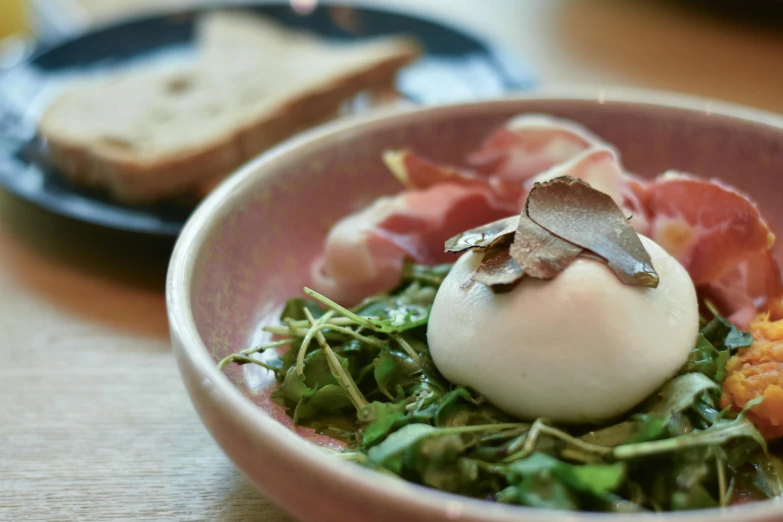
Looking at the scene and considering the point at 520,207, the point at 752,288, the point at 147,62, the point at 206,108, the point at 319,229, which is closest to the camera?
the point at 752,288

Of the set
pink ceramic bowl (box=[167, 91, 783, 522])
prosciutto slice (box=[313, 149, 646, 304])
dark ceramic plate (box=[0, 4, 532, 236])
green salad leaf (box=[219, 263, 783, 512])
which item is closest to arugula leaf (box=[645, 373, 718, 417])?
green salad leaf (box=[219, 263, 783, 512])

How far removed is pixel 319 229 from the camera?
134 centimetres

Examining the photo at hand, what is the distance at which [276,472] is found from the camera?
700mm

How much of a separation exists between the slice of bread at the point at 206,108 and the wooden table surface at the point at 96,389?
7.2 inches

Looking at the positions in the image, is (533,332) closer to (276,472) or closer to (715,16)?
(276,472)

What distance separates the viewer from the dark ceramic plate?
5.05ft

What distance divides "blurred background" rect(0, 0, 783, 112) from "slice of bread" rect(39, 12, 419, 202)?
1.40ft

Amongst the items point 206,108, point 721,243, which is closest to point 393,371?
point 721,243

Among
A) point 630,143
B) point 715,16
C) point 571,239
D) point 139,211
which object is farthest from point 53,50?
point 715,16

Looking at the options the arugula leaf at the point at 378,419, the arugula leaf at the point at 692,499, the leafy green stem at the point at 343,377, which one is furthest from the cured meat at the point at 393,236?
the arugula leaf at the point at 692,499

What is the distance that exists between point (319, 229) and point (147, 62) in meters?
1.29

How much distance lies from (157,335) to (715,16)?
252cm

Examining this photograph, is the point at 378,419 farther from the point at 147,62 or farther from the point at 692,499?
the point at 147,62

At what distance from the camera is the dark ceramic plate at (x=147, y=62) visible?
1538 millimetres
